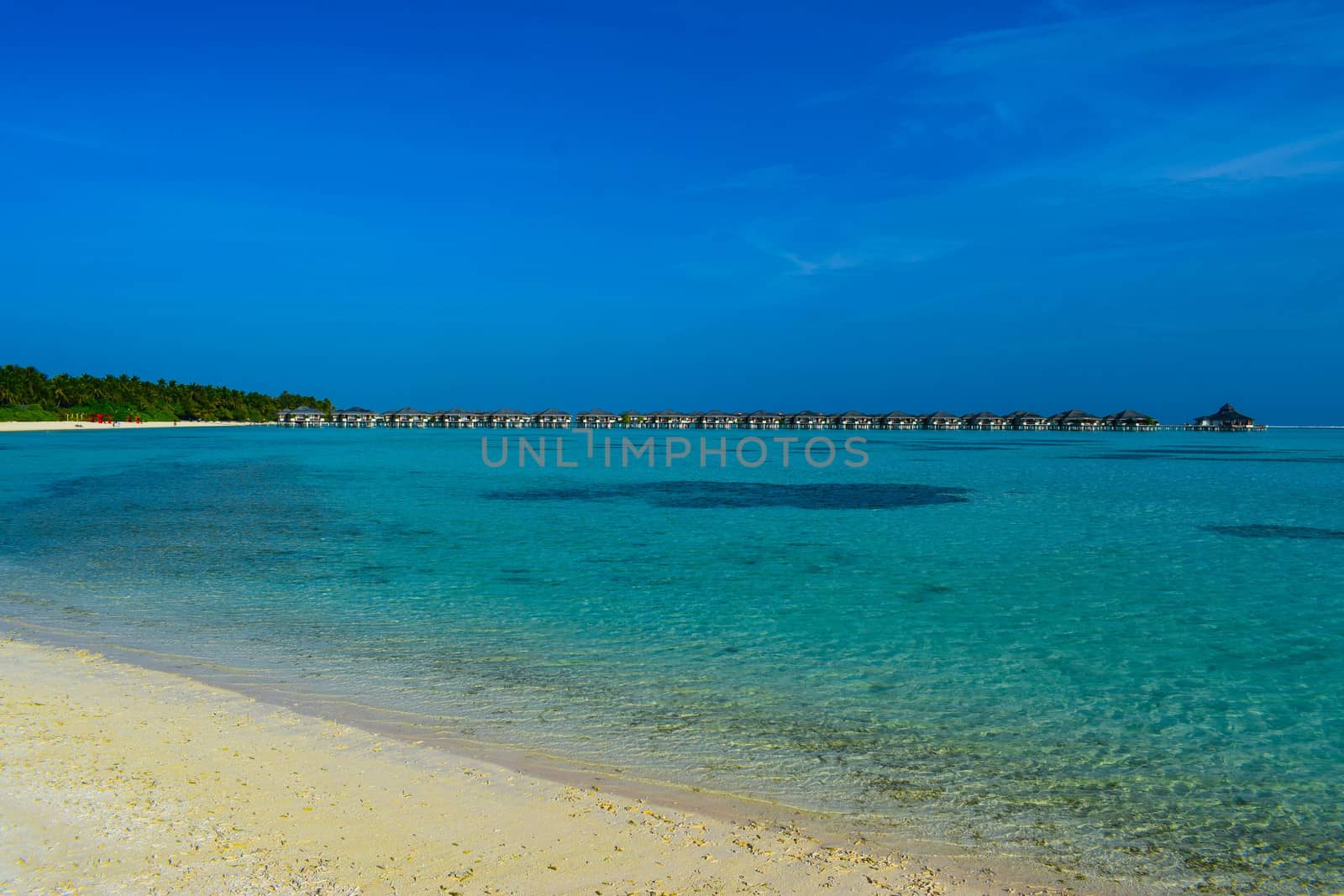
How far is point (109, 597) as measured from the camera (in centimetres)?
1006

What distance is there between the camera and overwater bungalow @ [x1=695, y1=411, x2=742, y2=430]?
12256cm

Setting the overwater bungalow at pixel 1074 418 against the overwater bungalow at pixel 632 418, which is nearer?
the overwater bungalow at pixel 1074 418

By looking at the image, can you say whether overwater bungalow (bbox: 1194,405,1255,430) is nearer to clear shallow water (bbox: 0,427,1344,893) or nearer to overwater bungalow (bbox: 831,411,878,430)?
overwater bungalow (bbox: 831,411,878,430)

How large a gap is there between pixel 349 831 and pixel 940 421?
127 meters

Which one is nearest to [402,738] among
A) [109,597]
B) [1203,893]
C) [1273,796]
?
[1203,893]

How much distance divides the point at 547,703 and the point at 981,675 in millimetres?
3848

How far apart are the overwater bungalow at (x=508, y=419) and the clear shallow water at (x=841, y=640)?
102879 mm

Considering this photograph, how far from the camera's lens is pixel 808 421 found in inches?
4963

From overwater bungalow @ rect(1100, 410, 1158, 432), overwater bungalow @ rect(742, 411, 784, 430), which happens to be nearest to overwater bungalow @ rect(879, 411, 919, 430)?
overwater bungalow @ rect(742, 411, 784, 430)

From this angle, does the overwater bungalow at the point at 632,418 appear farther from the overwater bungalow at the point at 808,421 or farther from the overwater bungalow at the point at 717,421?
the overwater bungalow at the point at 808,421

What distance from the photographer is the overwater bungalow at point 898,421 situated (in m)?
124

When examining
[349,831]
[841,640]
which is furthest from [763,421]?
[349,831]

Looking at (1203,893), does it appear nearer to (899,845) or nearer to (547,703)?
(899,845)

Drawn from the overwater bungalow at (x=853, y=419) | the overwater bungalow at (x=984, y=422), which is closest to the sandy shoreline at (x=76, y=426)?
the overwater bungalow at (x=853, y=419)
